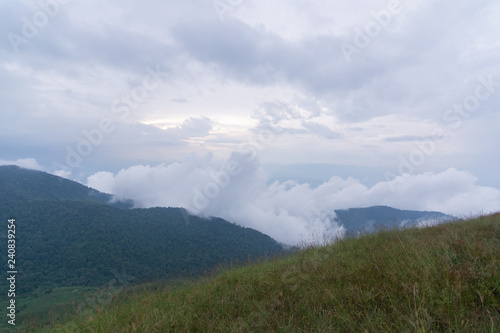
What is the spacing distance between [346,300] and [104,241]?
13410 centimetres

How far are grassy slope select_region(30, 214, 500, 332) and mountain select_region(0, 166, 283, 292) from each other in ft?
238

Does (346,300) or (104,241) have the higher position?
(346,300)

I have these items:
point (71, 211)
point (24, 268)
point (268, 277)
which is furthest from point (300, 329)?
point (71, 211)

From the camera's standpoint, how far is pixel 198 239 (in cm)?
13125

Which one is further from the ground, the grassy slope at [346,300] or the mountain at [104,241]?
the grassy slope at [346,300]

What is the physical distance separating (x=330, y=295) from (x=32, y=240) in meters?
150

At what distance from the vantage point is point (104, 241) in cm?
11450

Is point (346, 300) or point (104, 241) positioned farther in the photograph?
point (104, 241)

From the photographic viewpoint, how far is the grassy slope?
2832mm

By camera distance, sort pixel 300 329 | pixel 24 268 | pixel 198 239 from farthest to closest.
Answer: pixel 198 239 → pixel 24 268 → pixel 300 329

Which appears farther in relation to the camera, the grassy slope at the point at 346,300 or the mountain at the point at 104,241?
the mountain at the point at 104,241

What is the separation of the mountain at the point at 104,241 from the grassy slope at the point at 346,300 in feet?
238

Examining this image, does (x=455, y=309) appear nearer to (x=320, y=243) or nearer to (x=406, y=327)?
(x=406, y=327)

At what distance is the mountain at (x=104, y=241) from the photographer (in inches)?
3396
